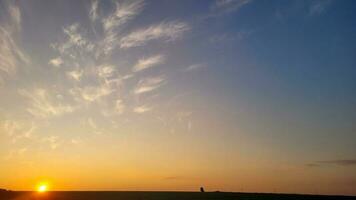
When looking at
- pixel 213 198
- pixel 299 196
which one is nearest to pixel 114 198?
pixel 213 198

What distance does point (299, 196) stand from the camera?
268 feet

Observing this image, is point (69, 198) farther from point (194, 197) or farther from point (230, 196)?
point (230, 196)

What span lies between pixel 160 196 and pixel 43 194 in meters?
19.9

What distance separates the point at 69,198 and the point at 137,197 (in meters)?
10.9

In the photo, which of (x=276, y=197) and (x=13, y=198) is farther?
(x=276, y=197)

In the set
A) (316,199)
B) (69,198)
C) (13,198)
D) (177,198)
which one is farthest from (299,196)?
(13,198)

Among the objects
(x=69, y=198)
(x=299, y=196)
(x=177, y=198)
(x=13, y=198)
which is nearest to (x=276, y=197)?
(x=299, y=196)

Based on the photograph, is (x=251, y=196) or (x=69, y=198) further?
(x=251, y=196)

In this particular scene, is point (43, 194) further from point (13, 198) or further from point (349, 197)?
point (349, 197)

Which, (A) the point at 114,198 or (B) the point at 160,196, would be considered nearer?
(A) the point at 114,198

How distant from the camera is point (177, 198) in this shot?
76562mm

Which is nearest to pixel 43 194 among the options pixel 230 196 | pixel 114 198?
pixel 114 198

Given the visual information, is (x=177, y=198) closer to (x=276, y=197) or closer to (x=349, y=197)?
(x=276, y=197)

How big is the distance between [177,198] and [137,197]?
675 centimetres
